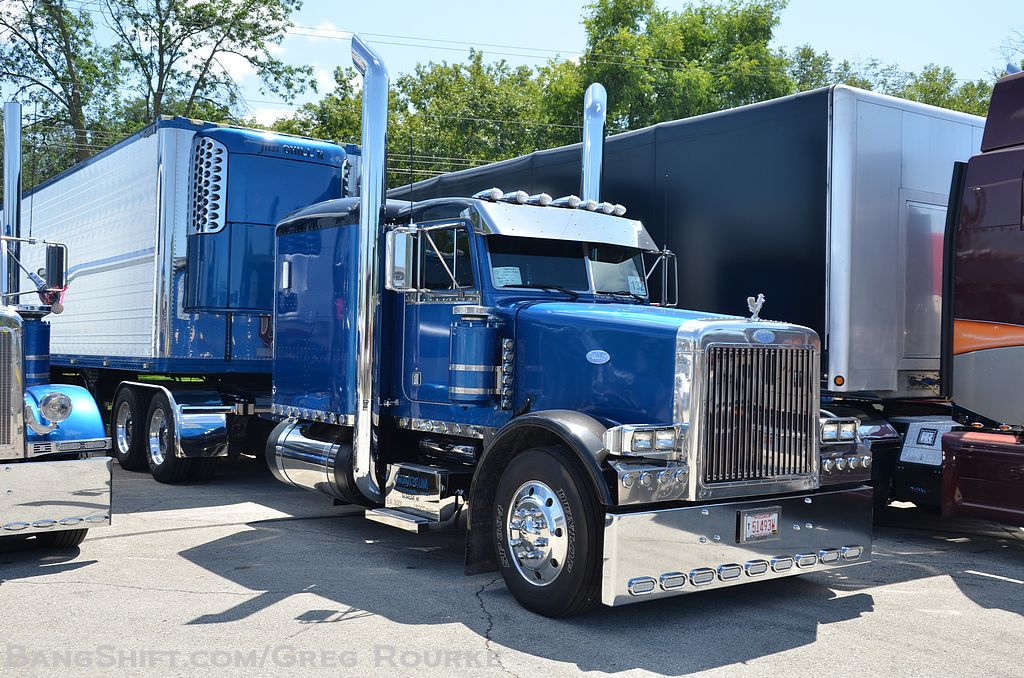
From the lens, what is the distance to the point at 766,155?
8.40 meters

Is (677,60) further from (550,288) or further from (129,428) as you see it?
(550,288)

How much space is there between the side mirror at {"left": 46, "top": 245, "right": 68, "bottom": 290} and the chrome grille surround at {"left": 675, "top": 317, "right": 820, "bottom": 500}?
5322mm

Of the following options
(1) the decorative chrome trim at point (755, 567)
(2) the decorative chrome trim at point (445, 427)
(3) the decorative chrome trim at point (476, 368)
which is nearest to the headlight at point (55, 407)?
(2) the decorative chrome trim at point (445, 427)

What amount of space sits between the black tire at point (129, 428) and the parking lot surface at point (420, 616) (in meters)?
3.38

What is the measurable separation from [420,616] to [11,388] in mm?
3463

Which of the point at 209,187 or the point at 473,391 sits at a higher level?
the point at 209,187

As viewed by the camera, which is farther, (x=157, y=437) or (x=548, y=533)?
(x=157, y=437)

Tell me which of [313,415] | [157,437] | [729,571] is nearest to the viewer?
[729,571]

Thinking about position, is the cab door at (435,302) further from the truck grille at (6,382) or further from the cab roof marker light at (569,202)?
the truck grille at (6,382)

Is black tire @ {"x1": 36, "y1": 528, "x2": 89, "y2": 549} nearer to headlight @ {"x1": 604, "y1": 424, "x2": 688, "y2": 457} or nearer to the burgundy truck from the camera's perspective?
headlight @ {"x1": 604, "y1": 424, "x2": 688, "y2": 457}

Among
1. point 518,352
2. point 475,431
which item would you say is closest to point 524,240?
point 518,352

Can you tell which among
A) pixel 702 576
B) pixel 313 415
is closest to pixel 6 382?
pixel 313 415

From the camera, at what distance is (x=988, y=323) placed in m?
7.50

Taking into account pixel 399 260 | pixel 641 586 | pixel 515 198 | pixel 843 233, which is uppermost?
pixel 515 198
